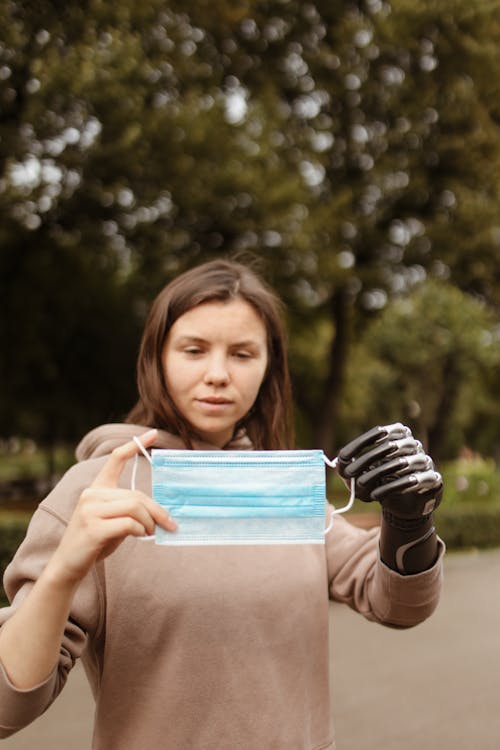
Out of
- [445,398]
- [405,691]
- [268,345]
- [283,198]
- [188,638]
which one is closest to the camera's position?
[188,638]

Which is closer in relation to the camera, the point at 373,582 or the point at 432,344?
the point at 373,582

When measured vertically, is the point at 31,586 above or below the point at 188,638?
above

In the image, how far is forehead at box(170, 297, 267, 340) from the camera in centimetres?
170

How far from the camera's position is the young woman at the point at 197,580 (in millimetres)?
1295

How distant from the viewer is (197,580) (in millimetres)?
1555

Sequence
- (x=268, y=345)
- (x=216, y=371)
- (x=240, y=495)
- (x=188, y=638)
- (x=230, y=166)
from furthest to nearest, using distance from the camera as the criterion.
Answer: (x=230, y=166) < (x=268, y=345) < (x=216, y=371) < (x=188, y=638) < (x=240, y=495)

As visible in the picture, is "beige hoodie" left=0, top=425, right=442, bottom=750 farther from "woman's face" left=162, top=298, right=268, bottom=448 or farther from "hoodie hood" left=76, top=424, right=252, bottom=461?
"woman's face" left=162, top=298, right=268, bottom=448

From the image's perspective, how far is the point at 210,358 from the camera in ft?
5.53

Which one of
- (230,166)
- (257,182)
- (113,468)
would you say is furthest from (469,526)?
(113,468)

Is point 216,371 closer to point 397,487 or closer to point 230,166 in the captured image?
point 397,487

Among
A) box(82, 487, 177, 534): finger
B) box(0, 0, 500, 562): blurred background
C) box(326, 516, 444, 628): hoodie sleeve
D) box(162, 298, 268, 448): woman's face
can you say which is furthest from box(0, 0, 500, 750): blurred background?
box(82, 487, 177, 534): finger

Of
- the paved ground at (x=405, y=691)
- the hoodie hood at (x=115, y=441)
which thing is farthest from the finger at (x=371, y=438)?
the paved ground at (x=405, y=691)

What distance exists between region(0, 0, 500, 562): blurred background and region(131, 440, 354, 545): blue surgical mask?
9.01m

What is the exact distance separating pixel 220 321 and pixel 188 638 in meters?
0.60
